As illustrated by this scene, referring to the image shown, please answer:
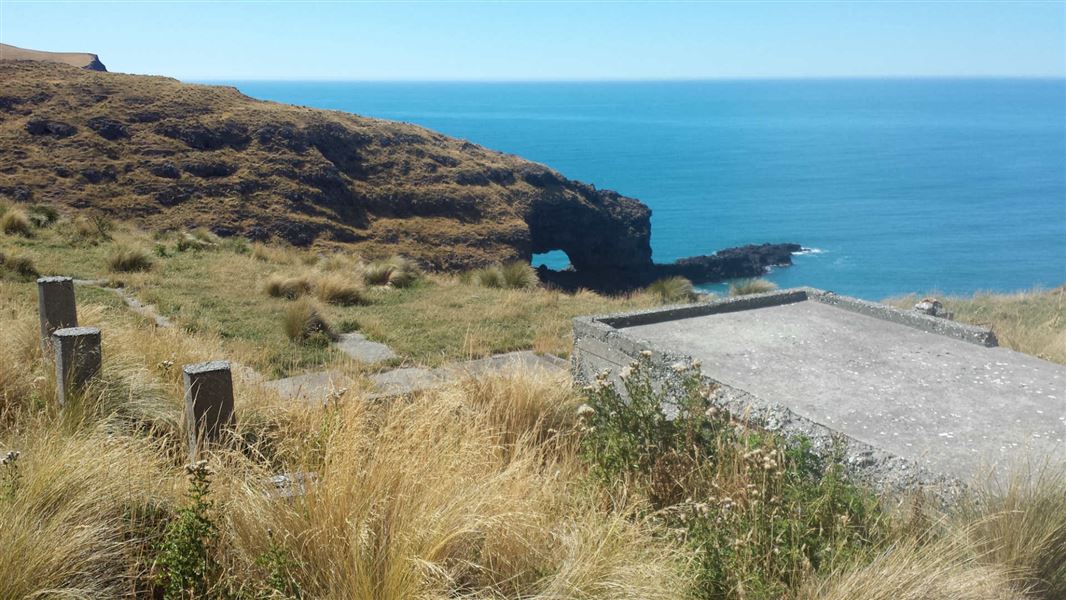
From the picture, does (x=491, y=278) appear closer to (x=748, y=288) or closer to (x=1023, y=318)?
(x=748, y=288)

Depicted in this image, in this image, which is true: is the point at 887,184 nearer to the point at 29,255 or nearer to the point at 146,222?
the point at 146,222

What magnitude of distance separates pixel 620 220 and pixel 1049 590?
122 feet

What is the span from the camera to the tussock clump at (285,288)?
35.7ft

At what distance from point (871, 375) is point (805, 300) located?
2561 mm


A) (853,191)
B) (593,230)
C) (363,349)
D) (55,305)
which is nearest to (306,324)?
(363,349)

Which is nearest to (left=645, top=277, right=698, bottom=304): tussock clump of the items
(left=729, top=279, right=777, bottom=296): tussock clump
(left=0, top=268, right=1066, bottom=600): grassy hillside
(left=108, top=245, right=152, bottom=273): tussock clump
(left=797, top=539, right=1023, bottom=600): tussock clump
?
(left=729, top=279, right=777, bottom=296): tussock clump

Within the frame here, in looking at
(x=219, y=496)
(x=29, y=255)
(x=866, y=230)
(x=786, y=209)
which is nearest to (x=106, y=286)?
(x=29, y=255)

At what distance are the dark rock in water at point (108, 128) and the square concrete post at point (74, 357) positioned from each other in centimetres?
3107

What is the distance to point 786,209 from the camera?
81188 millimetres

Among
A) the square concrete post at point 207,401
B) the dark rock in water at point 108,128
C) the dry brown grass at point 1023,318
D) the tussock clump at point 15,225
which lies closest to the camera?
the square concrete post at point 207,401

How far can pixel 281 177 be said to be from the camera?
31516 millimetres

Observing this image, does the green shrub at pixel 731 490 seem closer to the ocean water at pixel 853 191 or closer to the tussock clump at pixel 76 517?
the tussock clump at pixel 76 517

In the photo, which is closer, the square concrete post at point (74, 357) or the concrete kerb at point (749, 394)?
the concrete kerb at point (749, 394)

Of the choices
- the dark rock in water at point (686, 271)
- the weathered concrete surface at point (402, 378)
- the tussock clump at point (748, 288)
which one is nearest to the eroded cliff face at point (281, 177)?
the dark rock in water at point (686, 271)
